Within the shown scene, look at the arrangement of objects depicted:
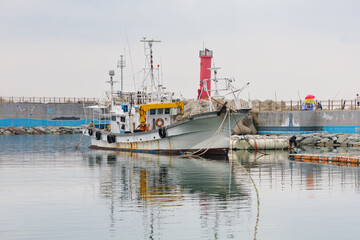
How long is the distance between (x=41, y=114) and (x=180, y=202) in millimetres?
74813

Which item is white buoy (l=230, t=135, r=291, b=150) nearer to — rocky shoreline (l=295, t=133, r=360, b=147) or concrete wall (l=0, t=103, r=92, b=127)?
rocky shoreline (l=295, t=133, r=360, b=147)

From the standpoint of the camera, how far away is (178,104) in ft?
138

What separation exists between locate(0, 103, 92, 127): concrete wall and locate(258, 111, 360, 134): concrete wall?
3676 centimetres

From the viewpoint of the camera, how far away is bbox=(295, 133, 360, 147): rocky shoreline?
166ft

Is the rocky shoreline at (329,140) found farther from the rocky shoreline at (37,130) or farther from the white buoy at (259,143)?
the rocky shoreline at (37,130)

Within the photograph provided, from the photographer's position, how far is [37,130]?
8856cm

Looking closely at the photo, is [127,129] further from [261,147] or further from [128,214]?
[128,214]

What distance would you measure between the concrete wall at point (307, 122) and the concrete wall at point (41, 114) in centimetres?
3676

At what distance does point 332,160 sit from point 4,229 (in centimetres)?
2337

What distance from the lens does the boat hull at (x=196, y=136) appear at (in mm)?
37406

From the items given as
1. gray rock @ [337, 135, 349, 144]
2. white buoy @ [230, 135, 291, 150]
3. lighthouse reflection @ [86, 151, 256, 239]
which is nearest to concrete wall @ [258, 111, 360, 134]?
gray rock @ [337, 135, 349, 144]

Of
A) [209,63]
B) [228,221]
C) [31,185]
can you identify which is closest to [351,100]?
[209,63]

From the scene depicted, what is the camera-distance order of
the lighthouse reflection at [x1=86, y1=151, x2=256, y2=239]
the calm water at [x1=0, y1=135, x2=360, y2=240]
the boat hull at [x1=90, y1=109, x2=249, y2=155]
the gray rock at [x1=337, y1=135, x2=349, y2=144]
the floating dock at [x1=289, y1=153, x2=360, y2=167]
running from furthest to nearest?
the gray rock at [x1=337, y1=135, x2=349, y2=144]
the boat hull at [x1=90, y1=109, x2=249, y2=155]
the floating dock at [x1=289, y1=153, x2=360, y2=167]
the lighthouse reflection at [x1=86, y1=151, x2=256, y2=239]
the calm water at [x1=0, y1=135, x2=360, y2=240]

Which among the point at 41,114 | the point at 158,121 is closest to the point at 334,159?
the point at 158,121
